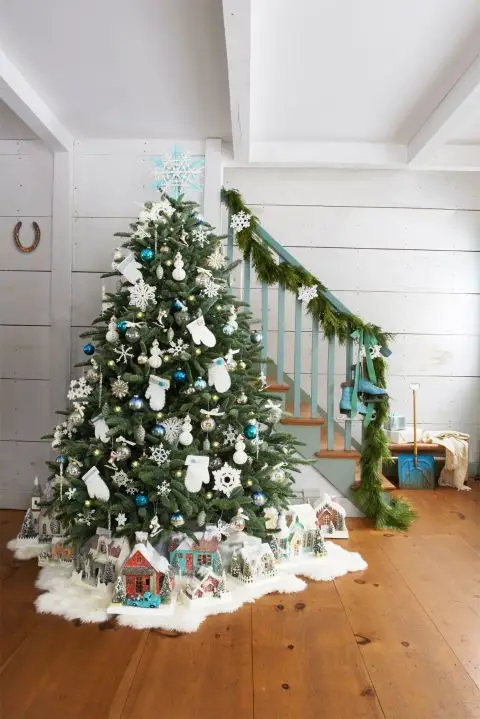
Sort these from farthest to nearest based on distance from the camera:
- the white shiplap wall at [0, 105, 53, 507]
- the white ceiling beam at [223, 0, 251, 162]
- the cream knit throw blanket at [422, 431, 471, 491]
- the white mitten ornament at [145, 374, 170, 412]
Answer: the cream knit throw blanket at [422, 431, 471, 491] < the white shiplap wall at [0, 105, 53, 507] < the white mitten ornament at [145, 374, 170, 412] < the white ceiling beam at [223, 0, 251, 162]

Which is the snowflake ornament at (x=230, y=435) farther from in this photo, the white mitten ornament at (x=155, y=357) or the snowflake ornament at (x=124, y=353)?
the snowflake ornament at (x=124, y=353)

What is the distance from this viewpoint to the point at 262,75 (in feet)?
9.04

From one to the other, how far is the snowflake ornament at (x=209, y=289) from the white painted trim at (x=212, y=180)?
0.98m

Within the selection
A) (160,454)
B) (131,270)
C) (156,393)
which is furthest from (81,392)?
(131,270)

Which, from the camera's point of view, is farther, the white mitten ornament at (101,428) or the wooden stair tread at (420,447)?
the wooden stair tread at (420,447)

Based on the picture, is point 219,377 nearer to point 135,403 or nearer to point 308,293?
point 135,403

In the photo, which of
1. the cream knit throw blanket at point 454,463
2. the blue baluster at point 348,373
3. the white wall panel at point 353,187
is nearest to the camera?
the blue baluster at point 348,373

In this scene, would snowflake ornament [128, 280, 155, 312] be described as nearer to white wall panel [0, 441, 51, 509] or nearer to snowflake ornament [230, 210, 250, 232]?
snowflake ornament [230, 210, 250, 232]

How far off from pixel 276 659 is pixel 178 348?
1.24m

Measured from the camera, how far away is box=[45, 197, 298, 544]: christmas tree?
2.44 m

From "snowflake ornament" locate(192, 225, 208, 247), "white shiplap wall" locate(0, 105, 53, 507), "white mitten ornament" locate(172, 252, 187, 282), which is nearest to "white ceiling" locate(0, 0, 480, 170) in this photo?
"white shiplap wall" locate(0, 105, 53, 507)

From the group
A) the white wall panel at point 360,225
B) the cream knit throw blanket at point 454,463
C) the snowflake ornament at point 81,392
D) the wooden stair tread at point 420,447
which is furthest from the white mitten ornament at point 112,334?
the cream knit throw blanket at point 454,463

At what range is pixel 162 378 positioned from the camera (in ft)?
8.23

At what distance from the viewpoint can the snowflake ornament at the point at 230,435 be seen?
102 inches
